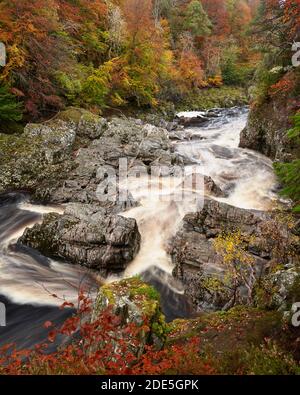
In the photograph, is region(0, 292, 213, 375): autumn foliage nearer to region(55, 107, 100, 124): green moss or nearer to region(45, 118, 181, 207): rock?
region(45, 118, 181, 207): rock

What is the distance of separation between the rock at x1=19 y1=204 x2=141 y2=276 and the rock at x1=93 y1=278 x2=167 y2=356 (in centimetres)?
422

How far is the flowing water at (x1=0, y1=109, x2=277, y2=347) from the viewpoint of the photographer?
917 centimetres

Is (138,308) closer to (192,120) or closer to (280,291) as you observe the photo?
(280,291)

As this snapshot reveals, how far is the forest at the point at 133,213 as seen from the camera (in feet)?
18.6

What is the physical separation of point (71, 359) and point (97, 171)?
11.6 meters

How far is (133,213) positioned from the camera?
532 inches

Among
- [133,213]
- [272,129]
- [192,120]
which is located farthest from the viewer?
[192,120]

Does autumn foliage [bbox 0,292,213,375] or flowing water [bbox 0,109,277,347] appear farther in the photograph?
flowing water [bbox 0,109,277,347]

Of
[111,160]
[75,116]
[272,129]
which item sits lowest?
[111,160]

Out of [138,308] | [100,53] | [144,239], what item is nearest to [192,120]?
[100,53]

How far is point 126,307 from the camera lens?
5992mm

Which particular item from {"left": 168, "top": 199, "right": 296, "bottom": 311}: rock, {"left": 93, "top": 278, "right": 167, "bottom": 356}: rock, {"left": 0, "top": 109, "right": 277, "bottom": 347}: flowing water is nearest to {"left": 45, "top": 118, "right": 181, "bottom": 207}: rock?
{"left": 0, "top": 109, "right": 277, "bottom": 347}: flowing water

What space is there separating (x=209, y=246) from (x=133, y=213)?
12.1 feet

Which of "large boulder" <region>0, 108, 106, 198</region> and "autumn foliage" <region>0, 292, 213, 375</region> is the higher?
"large boulder" <region>0, 108, 106, 198</region>
